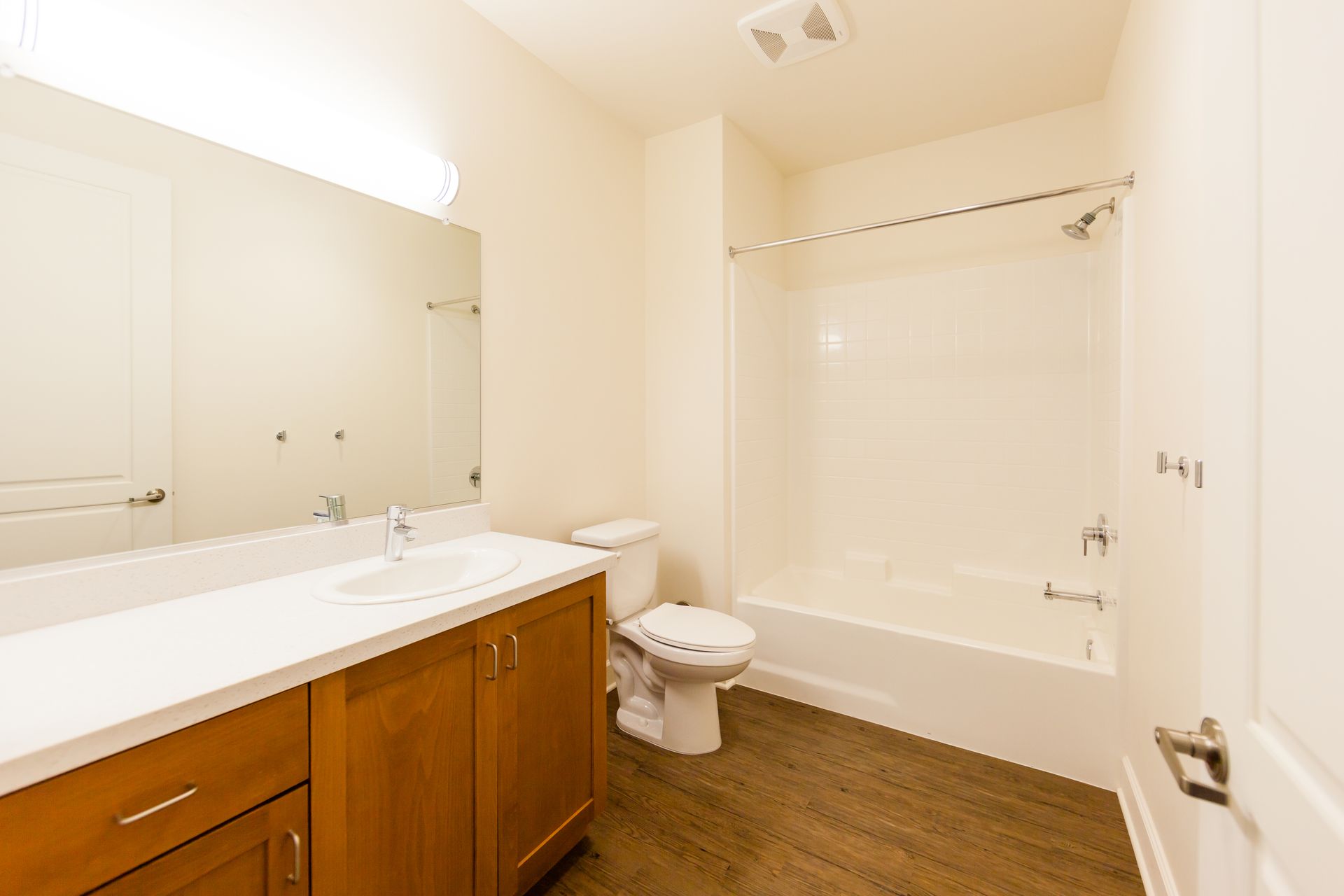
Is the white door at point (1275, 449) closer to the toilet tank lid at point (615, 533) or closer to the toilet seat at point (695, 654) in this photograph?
the toilet seat at point (695, 654)

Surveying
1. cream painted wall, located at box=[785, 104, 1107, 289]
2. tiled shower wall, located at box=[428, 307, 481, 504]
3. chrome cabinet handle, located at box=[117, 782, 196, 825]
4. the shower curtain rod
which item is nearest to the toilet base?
tiled shower wall, located at box=[428, 307, 481, 504]

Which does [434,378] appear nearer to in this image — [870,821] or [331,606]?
[331,606]

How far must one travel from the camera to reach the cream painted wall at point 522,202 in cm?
149

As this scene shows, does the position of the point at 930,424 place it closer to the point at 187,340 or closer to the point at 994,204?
the point at 994,204

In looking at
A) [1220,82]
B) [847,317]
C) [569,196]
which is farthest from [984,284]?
[1220,82]

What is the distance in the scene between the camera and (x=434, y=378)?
5.79 ft

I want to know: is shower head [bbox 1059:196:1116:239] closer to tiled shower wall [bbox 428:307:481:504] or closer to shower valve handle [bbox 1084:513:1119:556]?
shower valve handle [bbox 1084:513:1119:556]

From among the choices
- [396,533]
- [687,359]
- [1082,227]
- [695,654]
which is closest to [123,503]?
[396,533]

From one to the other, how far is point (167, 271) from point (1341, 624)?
73.1 inches

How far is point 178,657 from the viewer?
890 millimetres

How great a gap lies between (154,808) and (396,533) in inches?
32.5

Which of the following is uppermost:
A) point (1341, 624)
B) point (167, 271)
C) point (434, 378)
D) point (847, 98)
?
point (847, 98)

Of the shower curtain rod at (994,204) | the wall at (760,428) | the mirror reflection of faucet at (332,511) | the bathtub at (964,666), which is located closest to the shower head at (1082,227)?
the shower curtain rod at (994,204)

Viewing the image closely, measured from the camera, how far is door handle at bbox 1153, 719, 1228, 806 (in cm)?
57
